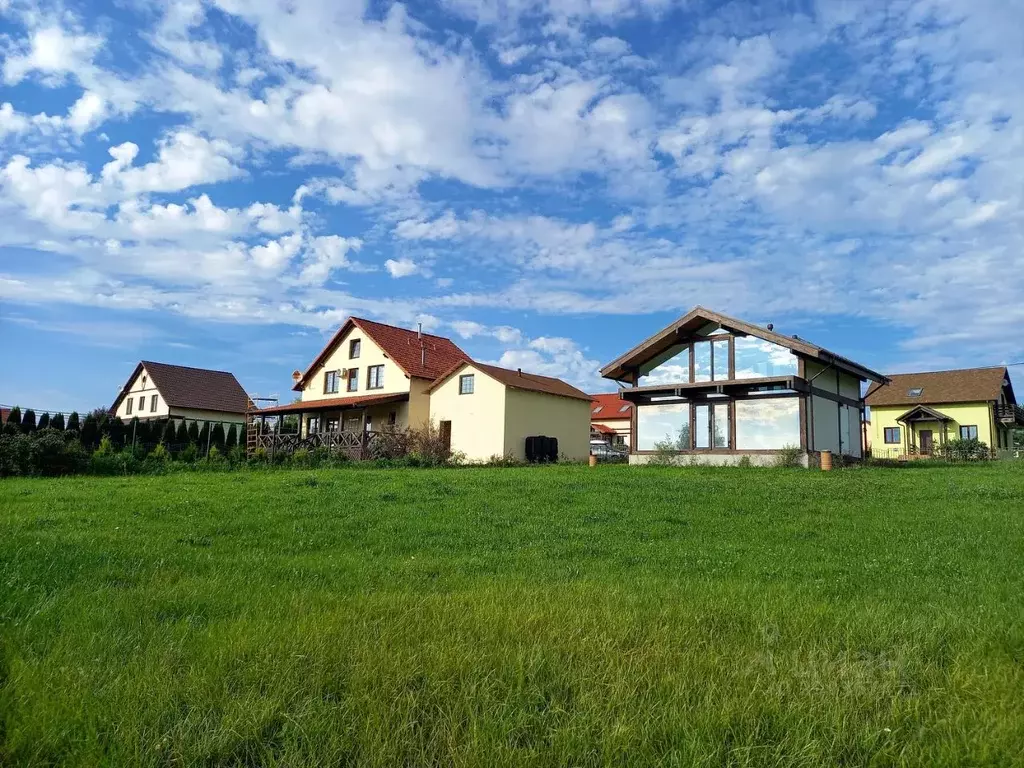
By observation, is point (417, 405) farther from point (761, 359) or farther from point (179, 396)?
point (179, 396)

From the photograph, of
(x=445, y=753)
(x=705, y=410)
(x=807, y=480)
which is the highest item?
(x=705, y=410)

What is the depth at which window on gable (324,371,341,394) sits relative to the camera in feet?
118

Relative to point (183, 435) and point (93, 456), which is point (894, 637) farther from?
point (183, 435)

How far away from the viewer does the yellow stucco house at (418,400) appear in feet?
94.7

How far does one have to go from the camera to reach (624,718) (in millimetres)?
3334

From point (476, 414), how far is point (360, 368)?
8255mm

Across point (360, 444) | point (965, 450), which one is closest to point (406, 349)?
point (360, 444)

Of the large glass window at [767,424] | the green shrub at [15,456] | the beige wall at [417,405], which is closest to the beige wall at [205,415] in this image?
the beige wall at [417,405]

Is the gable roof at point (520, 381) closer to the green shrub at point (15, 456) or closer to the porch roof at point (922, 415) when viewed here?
the green shrub at point (15, 456)

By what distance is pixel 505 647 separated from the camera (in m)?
4.12

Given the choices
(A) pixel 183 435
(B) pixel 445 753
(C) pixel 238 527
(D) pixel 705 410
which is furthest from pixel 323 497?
(A) pixel 183 435

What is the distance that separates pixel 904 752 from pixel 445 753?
206cm

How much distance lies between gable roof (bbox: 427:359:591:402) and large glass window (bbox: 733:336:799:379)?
→ 9.23 meters

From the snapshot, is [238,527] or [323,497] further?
[323,497]
